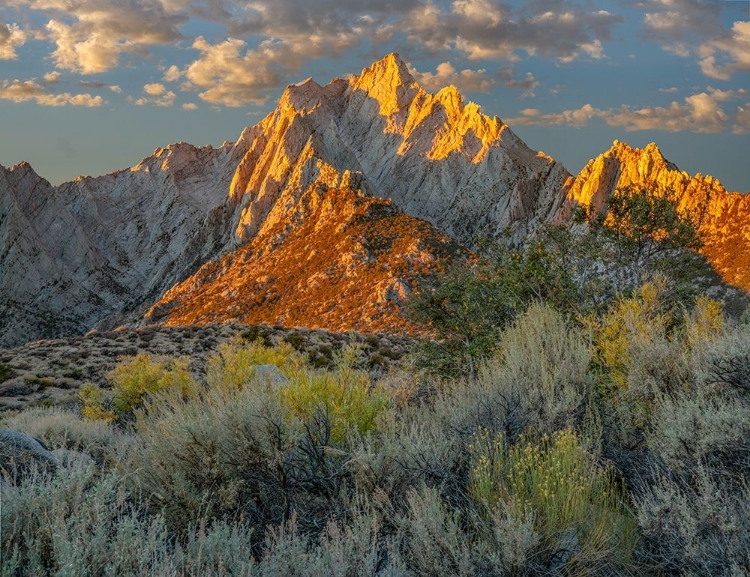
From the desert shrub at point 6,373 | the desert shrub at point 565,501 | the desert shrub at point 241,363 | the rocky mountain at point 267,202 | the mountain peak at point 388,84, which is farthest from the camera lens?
the mountain peak at point 388,84

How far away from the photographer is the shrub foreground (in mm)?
3602

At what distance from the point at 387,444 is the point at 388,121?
502 ft

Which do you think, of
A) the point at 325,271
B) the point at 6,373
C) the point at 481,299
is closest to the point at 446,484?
the point at 481,299

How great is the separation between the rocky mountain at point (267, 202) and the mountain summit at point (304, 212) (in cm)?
44

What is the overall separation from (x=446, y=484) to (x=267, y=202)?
12239 cm

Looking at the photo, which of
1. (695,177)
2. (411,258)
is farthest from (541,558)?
(695,177)

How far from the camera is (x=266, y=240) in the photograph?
3612 inches

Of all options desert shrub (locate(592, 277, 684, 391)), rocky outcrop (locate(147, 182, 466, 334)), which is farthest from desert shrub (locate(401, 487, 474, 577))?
rocky outcrop (locate(147, 182, 466, 334))

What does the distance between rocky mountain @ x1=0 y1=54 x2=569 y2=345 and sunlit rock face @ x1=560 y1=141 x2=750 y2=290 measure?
10206mm

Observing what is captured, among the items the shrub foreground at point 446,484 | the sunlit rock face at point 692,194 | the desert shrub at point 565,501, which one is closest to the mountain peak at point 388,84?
the sunlit rock face at point 692,194

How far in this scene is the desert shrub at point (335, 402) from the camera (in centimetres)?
650

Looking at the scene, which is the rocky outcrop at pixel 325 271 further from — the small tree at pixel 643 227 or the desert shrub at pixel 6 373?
the desert shrub at pixel 6 373

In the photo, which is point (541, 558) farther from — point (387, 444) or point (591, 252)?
point (591, 252)

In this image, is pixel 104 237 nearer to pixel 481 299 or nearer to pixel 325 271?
pixel 325 271
